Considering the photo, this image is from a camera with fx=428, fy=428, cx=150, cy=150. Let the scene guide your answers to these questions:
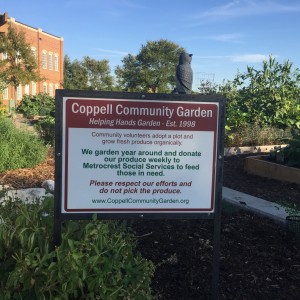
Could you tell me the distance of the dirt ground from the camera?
3.10 meters

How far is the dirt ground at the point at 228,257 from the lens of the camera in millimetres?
3102

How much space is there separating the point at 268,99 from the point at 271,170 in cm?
582

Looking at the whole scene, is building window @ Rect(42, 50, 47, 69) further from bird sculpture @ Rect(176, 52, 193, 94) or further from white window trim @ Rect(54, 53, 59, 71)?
bird sculpture @ Rect(176, 52, 193, 94)

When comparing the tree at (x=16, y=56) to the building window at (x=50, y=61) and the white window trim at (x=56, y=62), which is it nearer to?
the building window at (x=50, y=61)

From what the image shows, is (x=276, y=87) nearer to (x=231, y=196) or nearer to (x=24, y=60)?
(x=231, y=196)

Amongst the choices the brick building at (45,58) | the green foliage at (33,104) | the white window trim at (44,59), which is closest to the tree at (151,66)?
the brick building at (45,58)

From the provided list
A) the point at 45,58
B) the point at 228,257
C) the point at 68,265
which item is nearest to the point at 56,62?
the point at 45,58

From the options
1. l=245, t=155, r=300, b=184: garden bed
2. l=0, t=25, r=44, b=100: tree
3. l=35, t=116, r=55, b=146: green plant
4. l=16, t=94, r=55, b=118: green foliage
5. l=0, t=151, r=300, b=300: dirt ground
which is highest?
l=0, t=25, r=44, b=100: tree

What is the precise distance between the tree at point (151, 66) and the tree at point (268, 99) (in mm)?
40085

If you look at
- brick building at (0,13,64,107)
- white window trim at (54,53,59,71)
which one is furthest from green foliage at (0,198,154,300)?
white window trim at (54,53,59,71)

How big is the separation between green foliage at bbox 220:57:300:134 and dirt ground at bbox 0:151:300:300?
7672mm

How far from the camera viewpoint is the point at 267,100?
13180 millimetres

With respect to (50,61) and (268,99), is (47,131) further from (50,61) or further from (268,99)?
(50,61)

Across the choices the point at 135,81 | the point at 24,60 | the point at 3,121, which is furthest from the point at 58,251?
the point at 135,81
